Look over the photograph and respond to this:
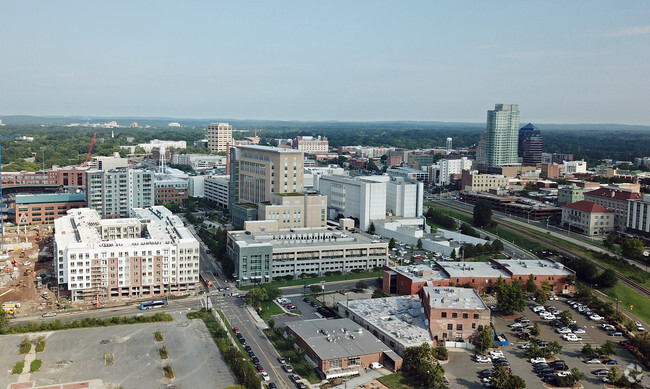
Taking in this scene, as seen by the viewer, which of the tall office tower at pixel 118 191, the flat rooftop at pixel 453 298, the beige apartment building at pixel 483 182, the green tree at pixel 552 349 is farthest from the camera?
the beige apartment building at pixel 483 182

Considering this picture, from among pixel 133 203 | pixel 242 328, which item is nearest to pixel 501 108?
pixel 133 203

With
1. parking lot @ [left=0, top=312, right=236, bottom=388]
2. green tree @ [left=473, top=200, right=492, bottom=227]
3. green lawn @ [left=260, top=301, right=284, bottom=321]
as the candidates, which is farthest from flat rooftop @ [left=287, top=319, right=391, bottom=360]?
green tree @ [left=473, top=200, right=492, bottom=227]

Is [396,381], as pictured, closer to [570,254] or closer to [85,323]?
[85,323]

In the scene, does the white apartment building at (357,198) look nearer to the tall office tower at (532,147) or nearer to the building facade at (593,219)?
the building facade at (593,219)

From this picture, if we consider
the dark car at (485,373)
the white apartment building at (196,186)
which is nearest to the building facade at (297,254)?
the dark car at (485,373)

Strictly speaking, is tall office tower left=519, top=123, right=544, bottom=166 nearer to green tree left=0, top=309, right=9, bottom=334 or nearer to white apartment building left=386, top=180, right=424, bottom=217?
white apartment building left=386, top=180, right=424, bottom=217

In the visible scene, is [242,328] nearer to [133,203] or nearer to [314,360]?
[314,360]

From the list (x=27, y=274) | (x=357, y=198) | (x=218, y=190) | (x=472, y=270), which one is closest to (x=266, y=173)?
(x=357, y=198)
